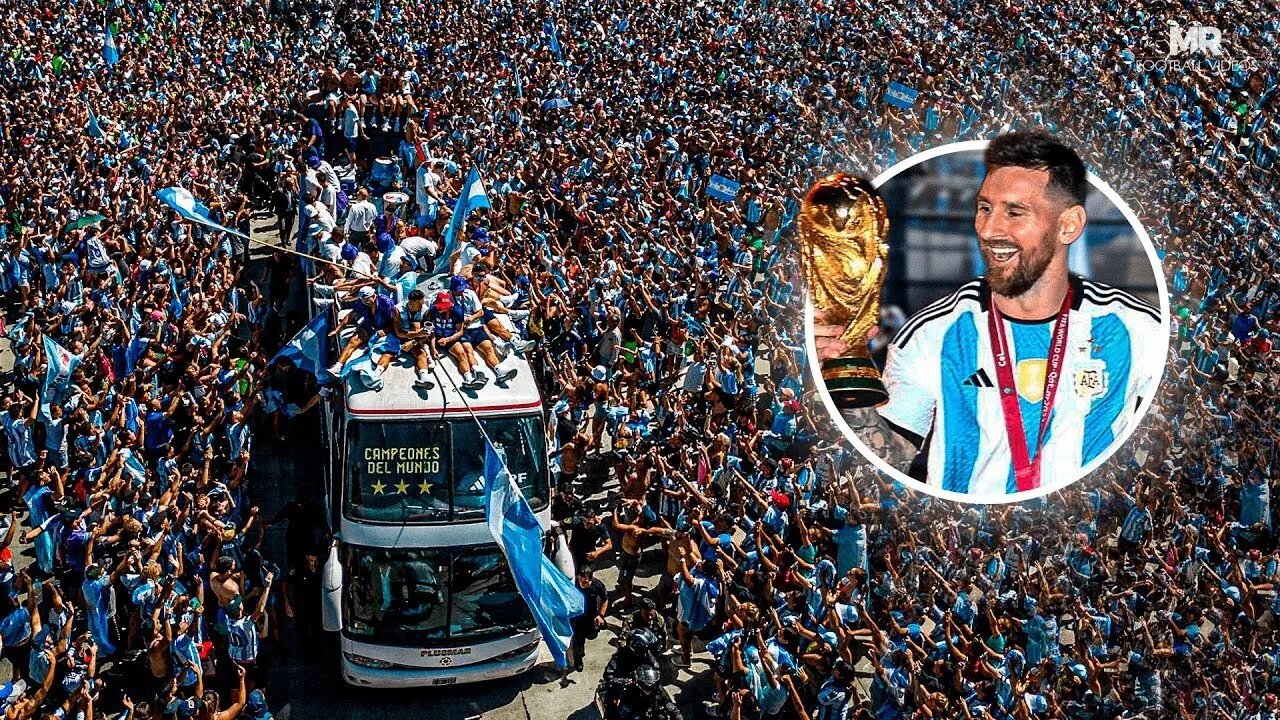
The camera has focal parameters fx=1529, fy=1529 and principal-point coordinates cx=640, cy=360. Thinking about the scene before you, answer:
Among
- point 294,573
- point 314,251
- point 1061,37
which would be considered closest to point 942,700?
point 294,573

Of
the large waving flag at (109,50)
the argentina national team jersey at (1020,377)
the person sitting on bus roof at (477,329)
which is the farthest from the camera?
the large waving flag at (109,50)

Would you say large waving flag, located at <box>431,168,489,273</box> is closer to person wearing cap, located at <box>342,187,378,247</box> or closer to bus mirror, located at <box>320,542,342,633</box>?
person wearing cap, located at <box>342,187,378,247</box>

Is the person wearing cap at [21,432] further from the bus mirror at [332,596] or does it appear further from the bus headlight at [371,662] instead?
the bus headlight at [371,662]

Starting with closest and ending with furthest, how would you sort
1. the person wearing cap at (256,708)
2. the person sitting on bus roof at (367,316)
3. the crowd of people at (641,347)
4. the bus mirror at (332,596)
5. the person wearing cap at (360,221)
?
the person wearing cap at (256,708) → the crowd of people at (641,347) → the bus mirror at (332,596) → the person sitting on bus roof at (367,316) → the person wearing cap at (360,221)

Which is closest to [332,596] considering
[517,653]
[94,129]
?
[517,653]

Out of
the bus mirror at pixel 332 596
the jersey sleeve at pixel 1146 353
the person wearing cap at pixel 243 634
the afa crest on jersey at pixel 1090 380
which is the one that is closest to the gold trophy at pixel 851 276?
the afa crest on jersey at pixel 1090 380
